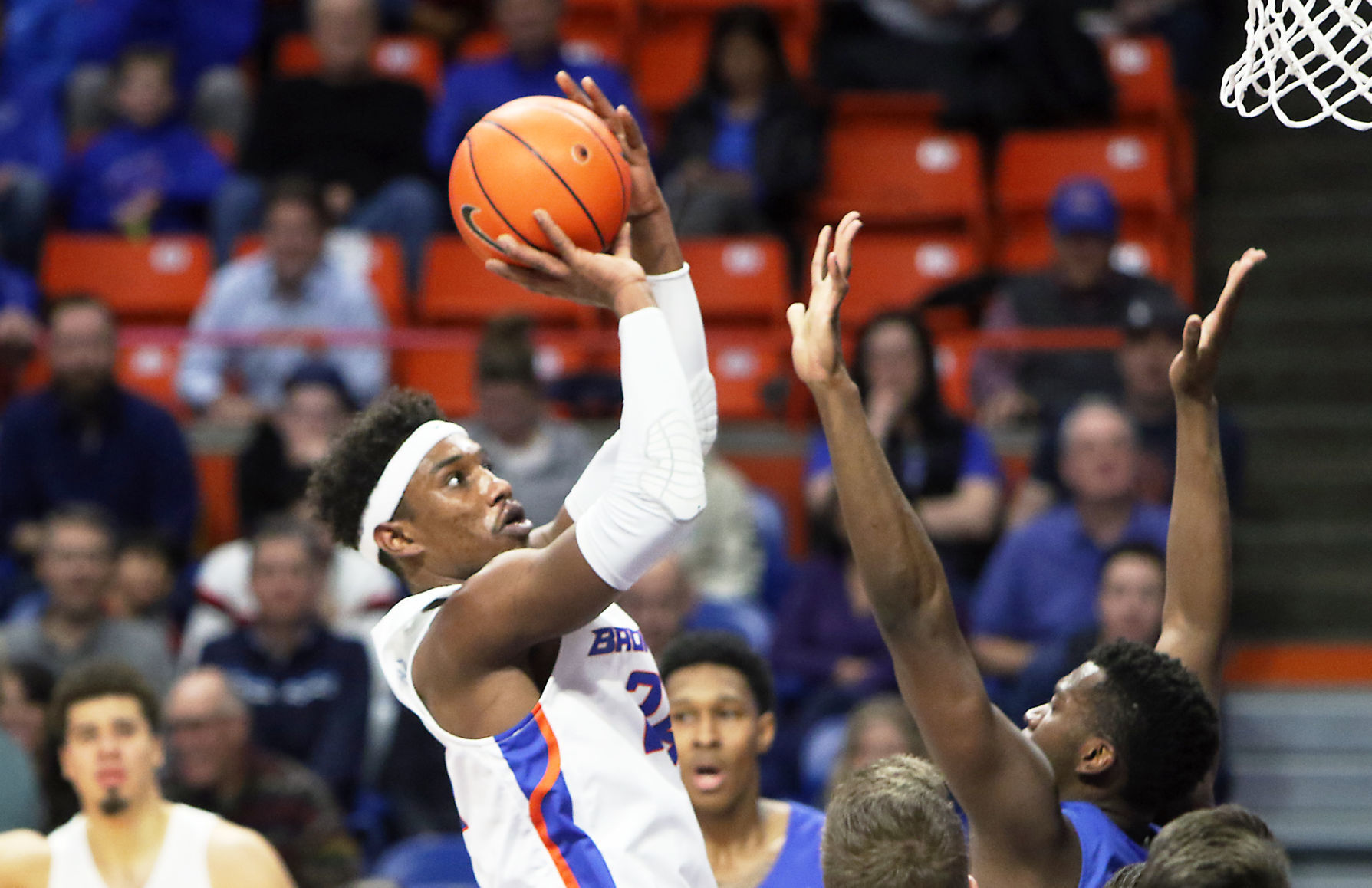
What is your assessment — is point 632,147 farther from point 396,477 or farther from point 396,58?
point 396,58

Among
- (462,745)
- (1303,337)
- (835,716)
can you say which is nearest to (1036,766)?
(462,745)

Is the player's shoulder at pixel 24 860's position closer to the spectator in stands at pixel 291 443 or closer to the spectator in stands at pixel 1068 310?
the spectator in stands at pixel 291 443

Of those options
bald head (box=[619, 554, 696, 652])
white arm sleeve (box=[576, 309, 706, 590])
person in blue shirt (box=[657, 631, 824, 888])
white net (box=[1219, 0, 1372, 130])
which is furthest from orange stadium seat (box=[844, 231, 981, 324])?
white arm sleeve (box=[576, 309, 706, 590])

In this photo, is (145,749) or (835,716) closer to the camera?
(145,749)

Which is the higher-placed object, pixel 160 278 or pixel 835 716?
pixel 160 278

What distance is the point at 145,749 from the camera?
4766mm

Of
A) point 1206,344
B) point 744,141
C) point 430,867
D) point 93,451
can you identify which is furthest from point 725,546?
point 1206,344

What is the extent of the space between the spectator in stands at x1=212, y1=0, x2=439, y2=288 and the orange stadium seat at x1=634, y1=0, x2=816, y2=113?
1316 millimetres

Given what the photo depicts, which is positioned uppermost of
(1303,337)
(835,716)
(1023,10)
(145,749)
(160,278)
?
(1023,10)

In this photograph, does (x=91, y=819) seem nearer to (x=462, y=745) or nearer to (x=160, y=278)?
(x=462, y=745)

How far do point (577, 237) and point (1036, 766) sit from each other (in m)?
1.21

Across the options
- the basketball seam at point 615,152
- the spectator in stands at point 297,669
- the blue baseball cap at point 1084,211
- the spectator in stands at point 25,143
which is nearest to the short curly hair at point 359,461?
the basketball seam at point 615,152

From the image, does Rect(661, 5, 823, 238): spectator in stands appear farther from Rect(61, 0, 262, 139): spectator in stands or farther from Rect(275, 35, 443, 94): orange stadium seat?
Rect(61, 0, 262, 139): spectator in stands

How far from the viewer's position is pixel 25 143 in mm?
9250
